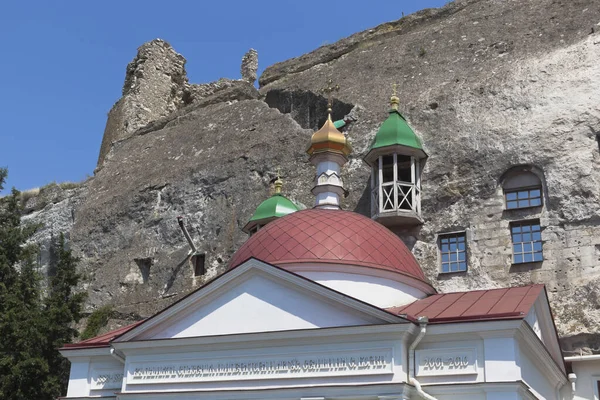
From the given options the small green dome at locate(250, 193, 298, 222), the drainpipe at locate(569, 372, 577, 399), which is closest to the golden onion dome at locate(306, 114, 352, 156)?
the small green dome at locate(250, 193, 298, 222)

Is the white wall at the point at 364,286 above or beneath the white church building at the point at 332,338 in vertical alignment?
above

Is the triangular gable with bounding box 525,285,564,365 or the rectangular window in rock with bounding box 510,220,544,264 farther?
the rectangular window in rock with bounding box 510,220,544,264

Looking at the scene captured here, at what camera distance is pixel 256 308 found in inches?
551

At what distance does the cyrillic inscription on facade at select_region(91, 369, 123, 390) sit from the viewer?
1542 centimetres

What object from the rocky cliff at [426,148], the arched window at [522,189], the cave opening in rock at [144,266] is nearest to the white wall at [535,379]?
the rocky cliff at [426,148]

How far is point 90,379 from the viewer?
1570cm

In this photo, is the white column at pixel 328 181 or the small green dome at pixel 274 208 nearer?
the white column at pixel 328 181

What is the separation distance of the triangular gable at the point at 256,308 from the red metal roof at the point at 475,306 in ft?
3.66

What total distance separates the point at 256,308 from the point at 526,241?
7.34 meters

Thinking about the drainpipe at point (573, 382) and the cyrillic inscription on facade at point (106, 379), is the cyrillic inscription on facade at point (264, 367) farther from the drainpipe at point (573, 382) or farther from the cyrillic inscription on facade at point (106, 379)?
the drainpipe at point (573, 382)

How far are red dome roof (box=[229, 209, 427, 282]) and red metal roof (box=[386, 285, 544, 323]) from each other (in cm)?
97

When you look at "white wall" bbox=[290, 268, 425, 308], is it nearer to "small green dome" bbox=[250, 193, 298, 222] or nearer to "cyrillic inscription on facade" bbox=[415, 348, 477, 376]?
"cyrillic inscription on facade" bbox=[415, 348, 477, 376]

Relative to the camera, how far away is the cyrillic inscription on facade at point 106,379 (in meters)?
15.4

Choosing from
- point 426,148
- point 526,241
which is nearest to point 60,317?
point 426,148
